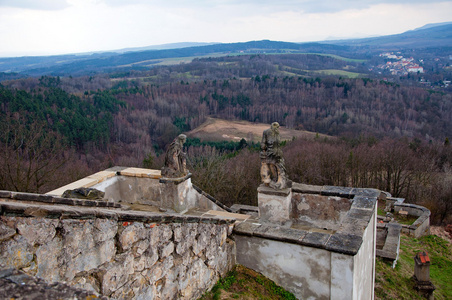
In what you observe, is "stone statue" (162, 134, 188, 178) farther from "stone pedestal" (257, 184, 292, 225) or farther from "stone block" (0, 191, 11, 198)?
"stone block" (0, 191, 11, 198)

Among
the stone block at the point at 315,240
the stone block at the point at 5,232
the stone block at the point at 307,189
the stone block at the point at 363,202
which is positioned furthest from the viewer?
the stone block at the point at 307,189

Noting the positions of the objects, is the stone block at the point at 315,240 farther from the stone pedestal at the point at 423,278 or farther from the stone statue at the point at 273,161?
the stone pedestal at the point at 423,278

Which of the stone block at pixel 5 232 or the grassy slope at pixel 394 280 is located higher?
the stone block at pixel 5 232

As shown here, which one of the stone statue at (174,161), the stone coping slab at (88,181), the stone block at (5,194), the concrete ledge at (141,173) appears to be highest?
the stone block at (5,194)

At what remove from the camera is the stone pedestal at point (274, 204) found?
9.70 m

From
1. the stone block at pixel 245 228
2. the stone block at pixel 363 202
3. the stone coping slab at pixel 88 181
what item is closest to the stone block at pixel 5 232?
the stone block at pixel 245 228

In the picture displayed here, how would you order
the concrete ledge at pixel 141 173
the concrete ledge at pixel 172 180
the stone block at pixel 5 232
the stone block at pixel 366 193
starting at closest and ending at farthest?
1. the stone block at pixel 5 232
2. the stone block at pixel 366 193
3. the concrete ledge at pixel 172 180
4. the concrete ledge at pixel 141 173

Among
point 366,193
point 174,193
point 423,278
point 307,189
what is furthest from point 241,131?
point 366,193

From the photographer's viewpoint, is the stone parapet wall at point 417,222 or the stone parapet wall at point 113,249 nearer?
the stone parapet wall at point 113,249

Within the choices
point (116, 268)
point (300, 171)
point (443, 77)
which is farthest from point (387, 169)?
point (443, 77)

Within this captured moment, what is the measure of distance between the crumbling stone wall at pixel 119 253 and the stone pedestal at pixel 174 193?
11.8 ft

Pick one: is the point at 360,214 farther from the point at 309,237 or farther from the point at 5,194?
the point at 5,194

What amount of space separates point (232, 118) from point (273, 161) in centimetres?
10728

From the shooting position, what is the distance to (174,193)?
35.2 ft
